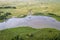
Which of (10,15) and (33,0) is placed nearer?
(10,15)

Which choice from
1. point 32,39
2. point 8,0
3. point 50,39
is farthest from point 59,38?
point 8,0

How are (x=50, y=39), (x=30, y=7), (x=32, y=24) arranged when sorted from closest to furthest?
(x=50, y=39) → (x=32, y=24) → (x=30, y=7)

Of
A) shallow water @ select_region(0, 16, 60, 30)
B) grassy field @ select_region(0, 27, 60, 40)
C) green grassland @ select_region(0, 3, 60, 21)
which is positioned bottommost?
grassy field @ select_region(0, 27, 60, 40)

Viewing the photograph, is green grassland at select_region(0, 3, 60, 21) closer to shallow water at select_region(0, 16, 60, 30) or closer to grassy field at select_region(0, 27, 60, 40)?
shallow water at select_region(0, 16, 60, 30)

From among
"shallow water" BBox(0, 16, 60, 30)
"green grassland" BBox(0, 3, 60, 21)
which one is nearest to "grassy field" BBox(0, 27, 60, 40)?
"shallow water" BBox(0, 16, 60, 30)

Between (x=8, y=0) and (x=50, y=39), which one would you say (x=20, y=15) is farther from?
(x=50, y=39)

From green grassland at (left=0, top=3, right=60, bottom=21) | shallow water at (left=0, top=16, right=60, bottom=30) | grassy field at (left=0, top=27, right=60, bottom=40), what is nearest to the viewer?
grassy field at (left=0, top=27, right=60, bottom=40)

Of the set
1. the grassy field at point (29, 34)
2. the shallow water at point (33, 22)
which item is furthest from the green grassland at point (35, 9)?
the grassy field at point (29, 34)

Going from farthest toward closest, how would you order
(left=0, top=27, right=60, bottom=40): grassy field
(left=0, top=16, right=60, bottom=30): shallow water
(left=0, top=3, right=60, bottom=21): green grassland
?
(left=0, top=3, right=60, bottom=21): green grassland → (left=0, top=16, right=60, bottom=30): shallow water → (left=0, top=27, right=60, bottom=40): grassy field
